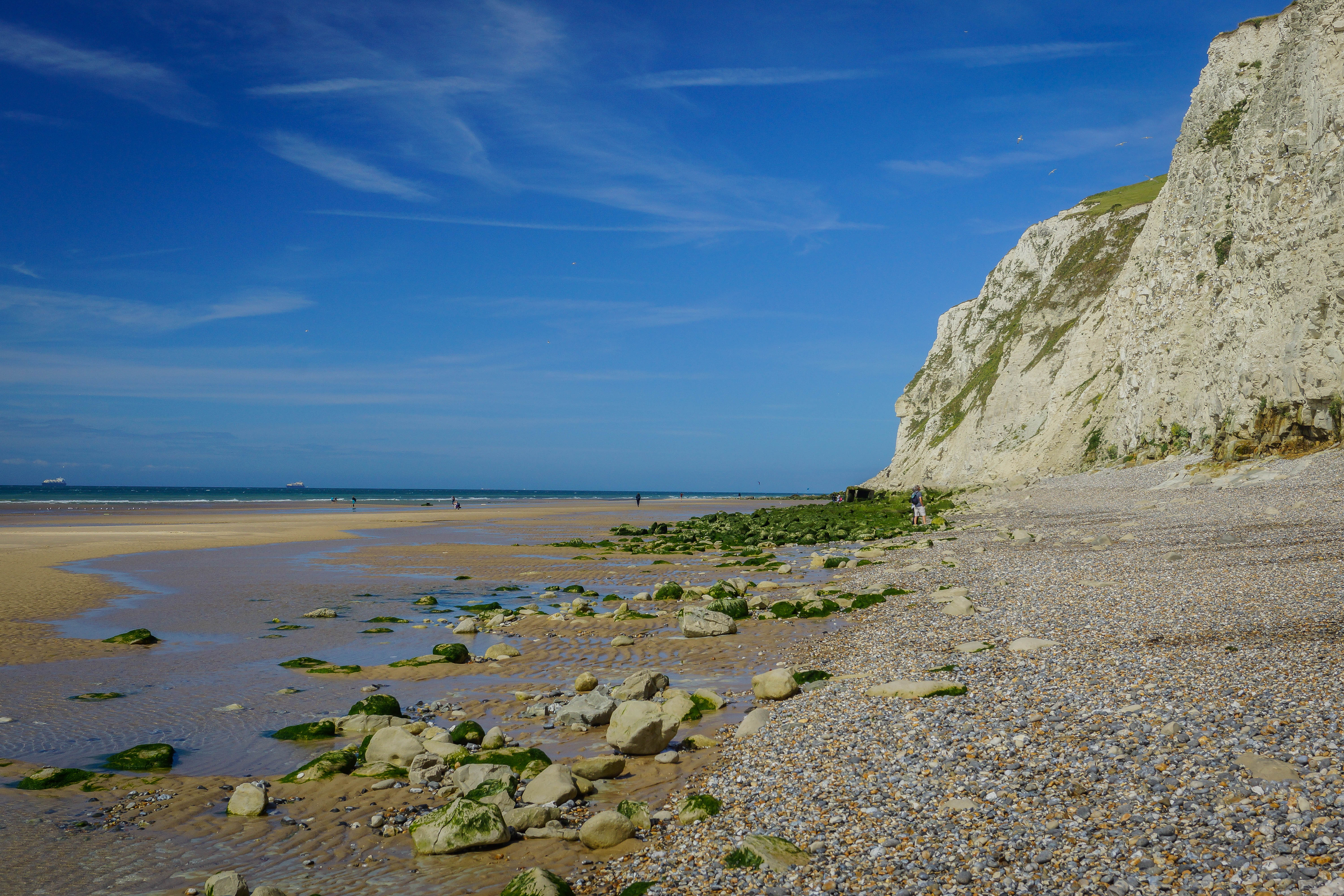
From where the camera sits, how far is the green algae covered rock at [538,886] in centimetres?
570

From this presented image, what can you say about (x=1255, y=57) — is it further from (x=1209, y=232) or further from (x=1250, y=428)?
(x=1250, y=428)

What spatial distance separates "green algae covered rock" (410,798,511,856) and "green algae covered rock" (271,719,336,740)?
349cm

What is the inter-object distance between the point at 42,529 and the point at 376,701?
49.1 meters

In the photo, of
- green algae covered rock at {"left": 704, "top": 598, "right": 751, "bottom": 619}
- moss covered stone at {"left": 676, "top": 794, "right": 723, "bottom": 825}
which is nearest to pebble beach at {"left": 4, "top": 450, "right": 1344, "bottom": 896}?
moss covered stone at {"left": 676, "top": 794, "right": 723, "bottom": 825}

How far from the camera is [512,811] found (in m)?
7.17

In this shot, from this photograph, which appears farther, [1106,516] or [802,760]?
[1106,516]

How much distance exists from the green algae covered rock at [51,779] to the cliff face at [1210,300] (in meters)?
41.2

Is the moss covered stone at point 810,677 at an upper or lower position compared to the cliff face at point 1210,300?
lower

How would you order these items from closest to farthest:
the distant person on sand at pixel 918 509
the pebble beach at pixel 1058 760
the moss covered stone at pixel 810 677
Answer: the pebble beach at pixel 1058 760, the moss covered stone at pixel 810 677, the distant person on sand at pixel 918 509

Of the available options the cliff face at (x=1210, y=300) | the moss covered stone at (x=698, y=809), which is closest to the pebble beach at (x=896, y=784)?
the moss covered stone at (x=698, y=809)

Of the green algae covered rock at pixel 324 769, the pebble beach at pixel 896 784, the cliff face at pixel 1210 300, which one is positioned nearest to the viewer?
the pebble beach at pixel 896 784

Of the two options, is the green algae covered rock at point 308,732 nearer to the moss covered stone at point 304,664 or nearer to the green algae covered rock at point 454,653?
the moss covered stone at point 304,664

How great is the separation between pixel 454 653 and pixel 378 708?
3489mm

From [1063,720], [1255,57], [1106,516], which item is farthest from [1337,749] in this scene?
[1255,57]
